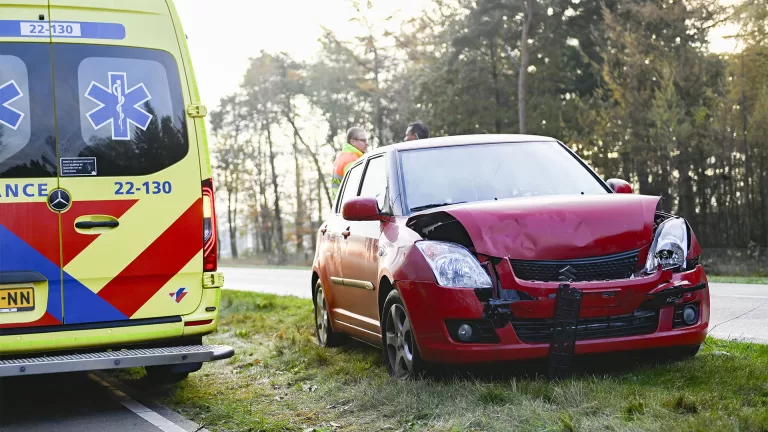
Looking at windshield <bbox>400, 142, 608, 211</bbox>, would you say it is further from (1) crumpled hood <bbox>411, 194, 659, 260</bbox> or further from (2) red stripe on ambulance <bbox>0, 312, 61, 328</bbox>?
(2) red stripe on ambulance <bbox>0, 312, 61, 328</bbox>

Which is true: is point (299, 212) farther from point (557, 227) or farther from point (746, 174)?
point (557, 227)

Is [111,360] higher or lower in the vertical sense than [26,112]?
lower

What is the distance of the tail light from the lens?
21.9 ft

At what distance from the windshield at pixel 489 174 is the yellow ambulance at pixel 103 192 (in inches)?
60.2

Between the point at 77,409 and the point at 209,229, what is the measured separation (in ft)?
5.04

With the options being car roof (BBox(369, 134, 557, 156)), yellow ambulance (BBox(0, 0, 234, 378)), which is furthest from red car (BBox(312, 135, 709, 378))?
yellow ambulance (BBox(0, 0, 234, 378))

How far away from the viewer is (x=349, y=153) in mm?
11500

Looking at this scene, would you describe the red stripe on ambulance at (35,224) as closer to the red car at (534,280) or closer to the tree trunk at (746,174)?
the red car at (534,280)

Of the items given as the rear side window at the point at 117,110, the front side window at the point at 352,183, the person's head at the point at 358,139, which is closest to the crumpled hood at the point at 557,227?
the rear side window at the point at 117,110

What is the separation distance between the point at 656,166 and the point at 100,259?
73.0 ft

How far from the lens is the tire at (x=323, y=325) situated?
8.83 m

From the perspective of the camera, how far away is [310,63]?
177 ft

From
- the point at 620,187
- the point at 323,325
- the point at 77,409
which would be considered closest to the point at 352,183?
the point at 323,325

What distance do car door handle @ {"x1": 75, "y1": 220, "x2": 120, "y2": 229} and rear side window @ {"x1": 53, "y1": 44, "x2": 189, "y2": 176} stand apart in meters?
0.31
